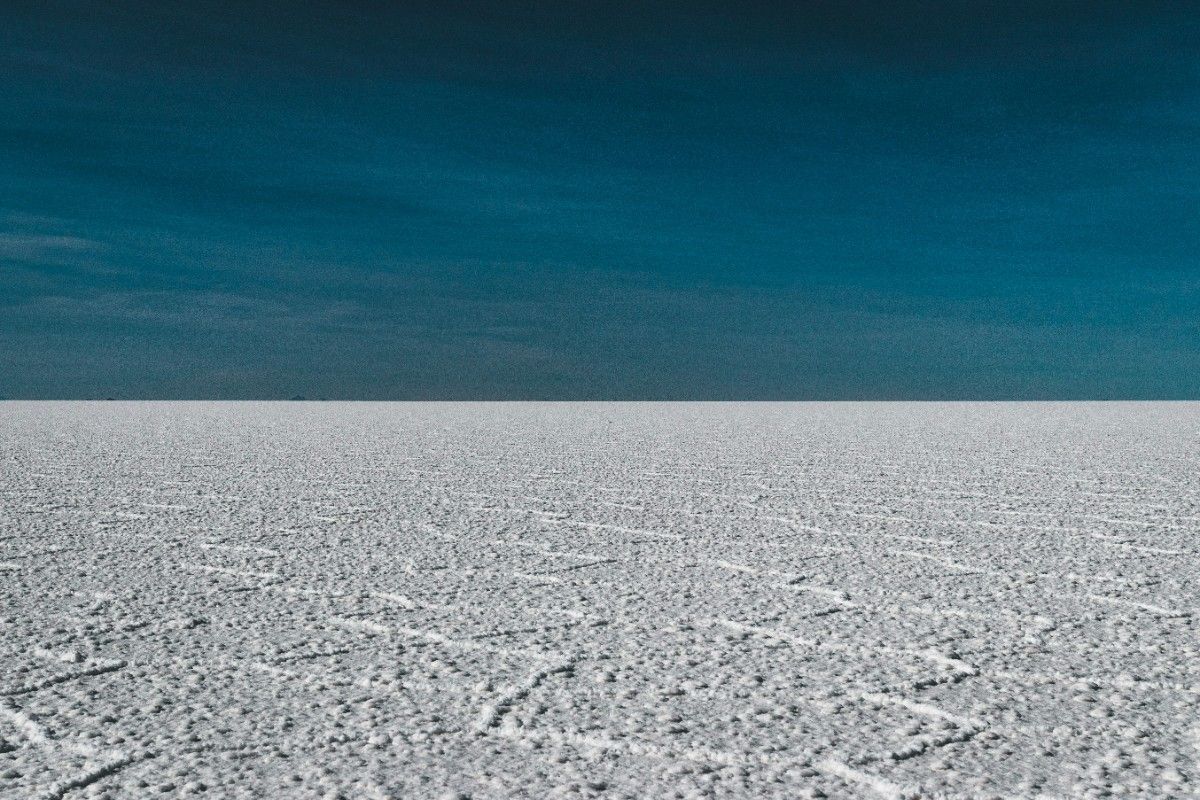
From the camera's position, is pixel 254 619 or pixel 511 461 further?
pixel 511 461

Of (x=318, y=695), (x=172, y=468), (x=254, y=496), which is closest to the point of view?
(x=318, y=695)

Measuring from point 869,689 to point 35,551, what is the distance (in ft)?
9.45

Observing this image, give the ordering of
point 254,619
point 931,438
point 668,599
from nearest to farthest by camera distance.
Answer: point 254,619, point 668,599, point 931,438

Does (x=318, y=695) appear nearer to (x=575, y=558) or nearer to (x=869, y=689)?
(x=869, y=689)

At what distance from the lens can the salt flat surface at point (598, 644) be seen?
1597mm

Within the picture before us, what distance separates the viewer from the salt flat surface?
1.60 m

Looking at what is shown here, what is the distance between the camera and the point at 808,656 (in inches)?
86.7

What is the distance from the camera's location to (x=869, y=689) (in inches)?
77.5

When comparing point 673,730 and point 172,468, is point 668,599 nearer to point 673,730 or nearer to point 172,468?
point 673,730

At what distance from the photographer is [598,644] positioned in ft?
7.55

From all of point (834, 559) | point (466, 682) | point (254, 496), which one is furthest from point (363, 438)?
point (466, 682)

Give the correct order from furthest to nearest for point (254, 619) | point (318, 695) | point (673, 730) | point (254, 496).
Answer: point (254, 496) → point (254, 619) → point (318, 695) → point (673, 730)

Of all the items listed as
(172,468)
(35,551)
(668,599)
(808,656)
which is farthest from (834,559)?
→ (172,468)

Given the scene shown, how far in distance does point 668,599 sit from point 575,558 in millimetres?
667
